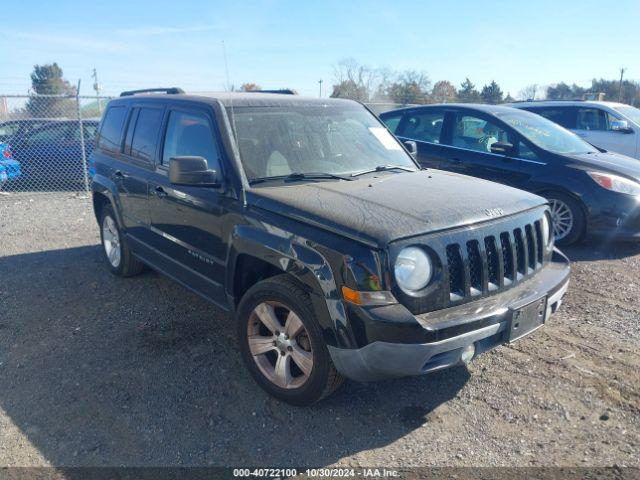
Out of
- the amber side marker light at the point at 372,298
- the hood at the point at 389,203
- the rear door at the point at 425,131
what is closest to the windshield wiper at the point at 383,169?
the hood at the point at 389,203

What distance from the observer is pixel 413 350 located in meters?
2.63

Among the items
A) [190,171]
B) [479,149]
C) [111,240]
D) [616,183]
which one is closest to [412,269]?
[190,171]

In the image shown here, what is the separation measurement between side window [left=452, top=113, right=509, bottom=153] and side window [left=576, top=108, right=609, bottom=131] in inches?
172

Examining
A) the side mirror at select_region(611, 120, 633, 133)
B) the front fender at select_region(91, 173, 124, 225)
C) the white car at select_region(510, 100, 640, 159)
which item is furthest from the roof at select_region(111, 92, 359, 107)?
the side mirror at select_region(611, 120, 633, 133)

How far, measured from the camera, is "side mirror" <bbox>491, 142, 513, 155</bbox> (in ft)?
21.9

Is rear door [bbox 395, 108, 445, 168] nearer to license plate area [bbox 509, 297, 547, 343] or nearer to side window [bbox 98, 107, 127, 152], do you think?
side window [bbox 98, 107, 127, 152]

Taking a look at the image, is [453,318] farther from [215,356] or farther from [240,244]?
[215,356]

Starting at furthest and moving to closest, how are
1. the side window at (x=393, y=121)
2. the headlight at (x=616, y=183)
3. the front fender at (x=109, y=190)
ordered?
the side window at (x=393, y=121)
the headlight at (x=616, y=183)
the front fender at (x=109, y=190)

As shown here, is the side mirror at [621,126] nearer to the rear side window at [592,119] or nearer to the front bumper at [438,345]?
the rear side window at [592,119]

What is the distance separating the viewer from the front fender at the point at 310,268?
277 centimetres

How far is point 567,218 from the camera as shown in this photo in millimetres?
6418

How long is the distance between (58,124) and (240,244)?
982 cm

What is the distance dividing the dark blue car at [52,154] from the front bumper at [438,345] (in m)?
10.2

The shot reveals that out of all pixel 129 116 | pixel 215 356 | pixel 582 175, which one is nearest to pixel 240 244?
pixel 215 356
